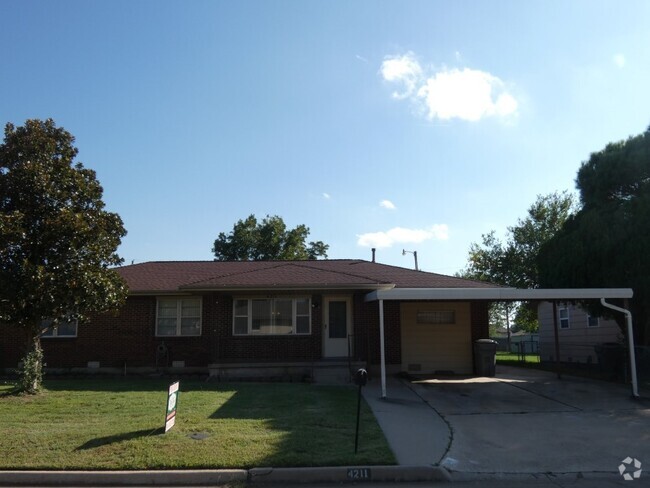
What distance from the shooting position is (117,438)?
8070 millimetres

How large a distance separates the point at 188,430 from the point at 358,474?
314 cm

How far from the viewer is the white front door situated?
56.2ft

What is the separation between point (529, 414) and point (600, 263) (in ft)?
27.8

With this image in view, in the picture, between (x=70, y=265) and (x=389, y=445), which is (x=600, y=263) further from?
(x=70, y=265)

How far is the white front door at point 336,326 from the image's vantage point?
17.1 meters

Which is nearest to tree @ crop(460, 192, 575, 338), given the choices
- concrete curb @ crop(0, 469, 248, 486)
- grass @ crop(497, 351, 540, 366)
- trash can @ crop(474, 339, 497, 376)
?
grass @ crop(497, 351, 540, 366)

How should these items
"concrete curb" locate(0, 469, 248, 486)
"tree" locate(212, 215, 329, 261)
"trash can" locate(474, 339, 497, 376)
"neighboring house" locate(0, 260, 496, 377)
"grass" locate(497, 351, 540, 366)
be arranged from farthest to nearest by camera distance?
"tree" locate(212, 215, 329, 261) < "grass" locate(497, 351, 540, 366) < "trash can" locate(474, 339, 497, 376) < "neighboring house" locate(0, 260, 496, 377) < "concrete curb" locate(0, 469, 248, 486)

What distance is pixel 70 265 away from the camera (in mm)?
12109

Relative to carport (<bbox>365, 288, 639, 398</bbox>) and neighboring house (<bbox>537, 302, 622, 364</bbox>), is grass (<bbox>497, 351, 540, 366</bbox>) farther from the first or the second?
carport (<bbox>365, 288, 639, 398</bbox>)

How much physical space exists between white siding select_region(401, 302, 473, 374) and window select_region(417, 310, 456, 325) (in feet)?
0.27

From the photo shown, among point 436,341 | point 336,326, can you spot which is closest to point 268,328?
point 336,326

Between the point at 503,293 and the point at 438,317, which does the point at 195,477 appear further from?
the point at 438,317

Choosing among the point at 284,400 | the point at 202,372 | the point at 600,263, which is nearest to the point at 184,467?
the point at 284,400

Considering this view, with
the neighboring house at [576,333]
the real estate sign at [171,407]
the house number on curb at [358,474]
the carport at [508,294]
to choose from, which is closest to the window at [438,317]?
the carport at [508,294]
